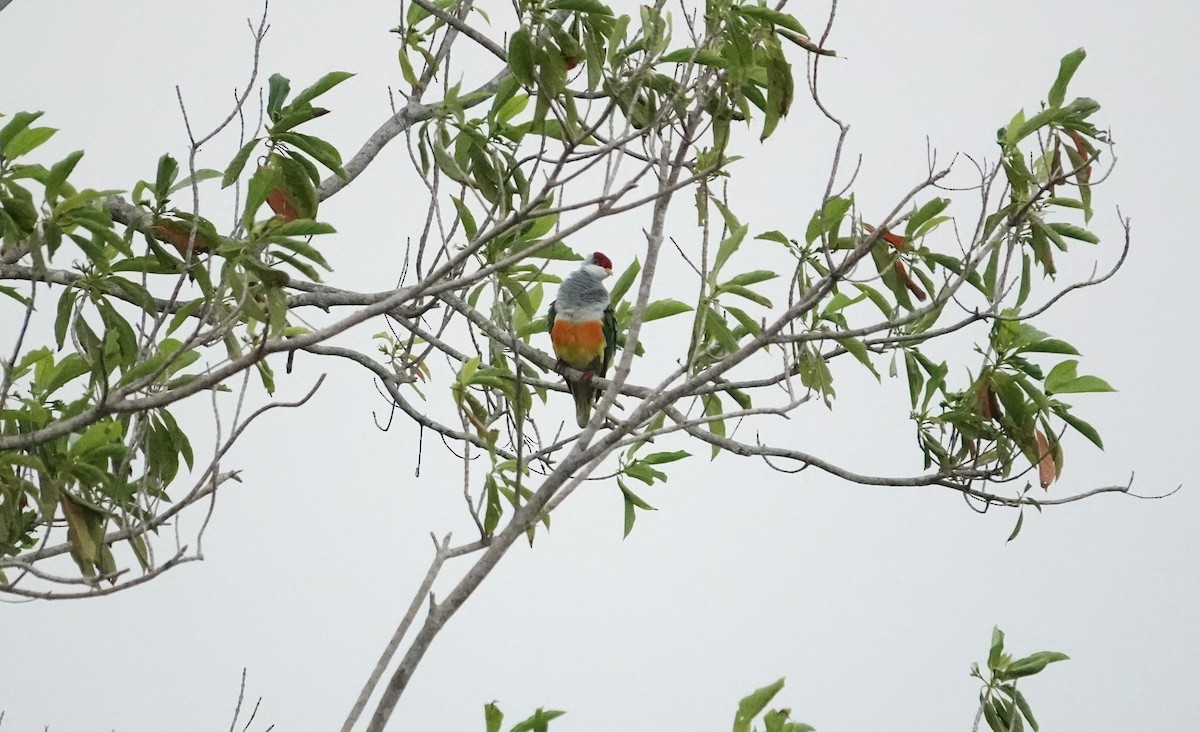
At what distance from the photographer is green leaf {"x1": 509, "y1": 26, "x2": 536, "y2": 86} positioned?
234 centimetres

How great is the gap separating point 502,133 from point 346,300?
888 millimetres

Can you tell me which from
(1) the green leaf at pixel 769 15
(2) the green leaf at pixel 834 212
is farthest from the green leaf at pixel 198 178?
(2) the green leaf at pixel 834 212

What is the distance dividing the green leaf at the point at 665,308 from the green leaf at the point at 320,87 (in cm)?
107

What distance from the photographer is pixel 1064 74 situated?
2.87 metres

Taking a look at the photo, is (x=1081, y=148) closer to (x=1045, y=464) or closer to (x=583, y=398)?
(x=1045, y=464)

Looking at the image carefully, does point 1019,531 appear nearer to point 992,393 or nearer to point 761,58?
point 992,393

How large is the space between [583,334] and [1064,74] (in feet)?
8.05

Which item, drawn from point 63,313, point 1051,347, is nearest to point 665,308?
point 1051,347

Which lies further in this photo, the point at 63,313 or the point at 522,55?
the point at 63,313

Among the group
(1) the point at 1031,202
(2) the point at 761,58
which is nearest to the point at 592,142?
(2) the point at 761,58

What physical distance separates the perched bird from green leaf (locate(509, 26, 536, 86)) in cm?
245

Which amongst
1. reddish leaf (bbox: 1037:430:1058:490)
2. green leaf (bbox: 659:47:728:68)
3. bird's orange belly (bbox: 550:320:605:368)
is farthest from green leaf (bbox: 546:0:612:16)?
bird's orange belly (bbox: 550:320:605:368)

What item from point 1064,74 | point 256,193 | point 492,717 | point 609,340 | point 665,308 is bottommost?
point 492,717

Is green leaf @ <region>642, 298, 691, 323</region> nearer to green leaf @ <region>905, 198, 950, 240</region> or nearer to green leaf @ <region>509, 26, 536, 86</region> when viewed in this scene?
green leaf @ <region>905, 198, 950, 240</region>
